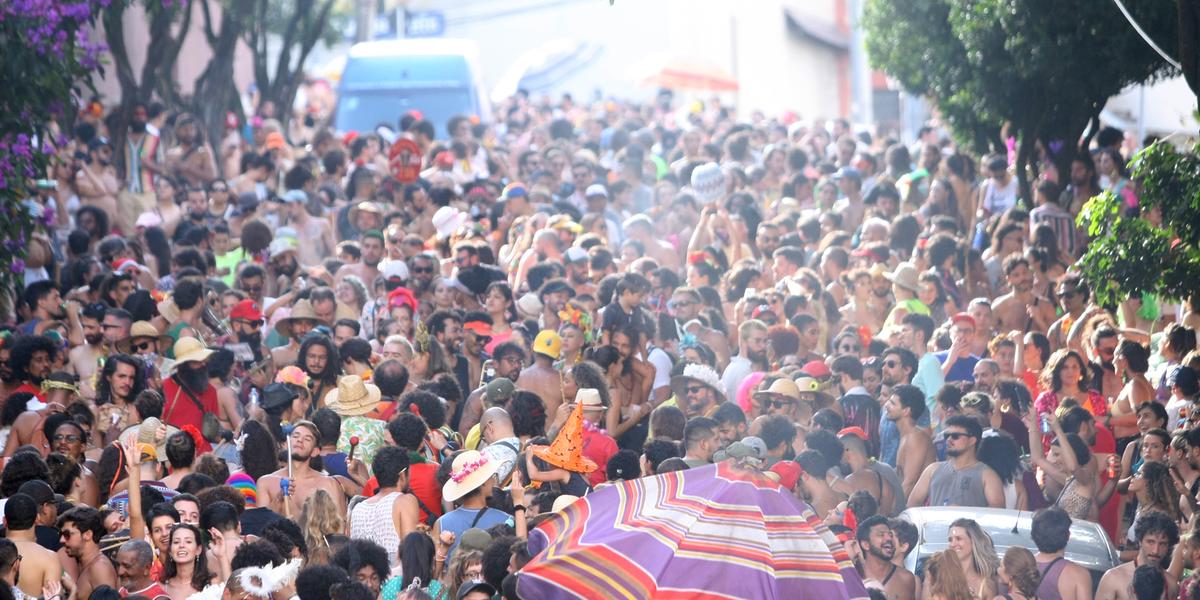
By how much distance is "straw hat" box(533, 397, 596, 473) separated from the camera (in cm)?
916

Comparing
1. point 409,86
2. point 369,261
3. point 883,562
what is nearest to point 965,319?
point 883,562

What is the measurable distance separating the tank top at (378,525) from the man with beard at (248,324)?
12.5ft

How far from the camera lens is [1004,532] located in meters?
9.15

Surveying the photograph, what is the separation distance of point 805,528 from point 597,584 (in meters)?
0.82

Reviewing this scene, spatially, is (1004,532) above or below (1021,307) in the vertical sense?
below

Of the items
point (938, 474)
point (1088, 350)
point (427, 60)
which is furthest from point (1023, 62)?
Answer: point (427, 60)

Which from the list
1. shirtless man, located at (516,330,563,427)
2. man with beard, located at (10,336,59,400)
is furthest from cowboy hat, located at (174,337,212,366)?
shirtless man, located at (516,330,563,427)

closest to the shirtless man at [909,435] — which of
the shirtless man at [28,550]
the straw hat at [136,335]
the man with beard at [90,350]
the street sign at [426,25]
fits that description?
the shirtless man at [28,550]

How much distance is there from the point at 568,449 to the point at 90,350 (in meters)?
4.36

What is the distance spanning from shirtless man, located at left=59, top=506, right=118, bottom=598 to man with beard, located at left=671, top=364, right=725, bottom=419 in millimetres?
3718

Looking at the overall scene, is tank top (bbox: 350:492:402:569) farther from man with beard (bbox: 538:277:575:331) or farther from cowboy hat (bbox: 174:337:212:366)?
man with beard (bbox: 538:277:575:331)

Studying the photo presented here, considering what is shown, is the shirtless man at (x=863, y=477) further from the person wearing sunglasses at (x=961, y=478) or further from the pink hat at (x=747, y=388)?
the pink hat at (x=747, y=388)

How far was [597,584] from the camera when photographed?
6969 millimetres

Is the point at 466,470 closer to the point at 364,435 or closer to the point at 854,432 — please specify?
the point at 364,435
